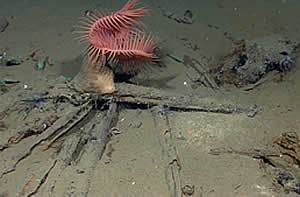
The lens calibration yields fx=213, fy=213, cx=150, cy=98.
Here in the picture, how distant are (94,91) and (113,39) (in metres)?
0.89

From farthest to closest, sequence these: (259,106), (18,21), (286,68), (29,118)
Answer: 1. (18,21)
2. (286,68)
3. (259,106)
4. (29,118)

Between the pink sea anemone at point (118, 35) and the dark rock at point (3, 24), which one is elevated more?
the dark rock at point (3, 24)

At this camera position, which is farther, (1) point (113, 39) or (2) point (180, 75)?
(2) point (180, 75)

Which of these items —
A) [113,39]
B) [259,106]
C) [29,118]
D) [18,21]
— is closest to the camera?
[113,39]

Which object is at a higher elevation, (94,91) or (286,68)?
(286,68)

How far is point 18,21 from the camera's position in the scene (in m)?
4.93

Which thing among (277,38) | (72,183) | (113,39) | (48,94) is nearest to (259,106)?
(277,38)

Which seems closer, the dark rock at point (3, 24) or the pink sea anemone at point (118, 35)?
the pink sea anemone at point (118, 35)

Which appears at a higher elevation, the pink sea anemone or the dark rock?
the dark rock

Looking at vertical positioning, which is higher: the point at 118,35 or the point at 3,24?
the point at 3,24

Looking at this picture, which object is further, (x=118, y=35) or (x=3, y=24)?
(x=3, y=24)

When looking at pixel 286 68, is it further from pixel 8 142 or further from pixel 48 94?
pixel 8 142

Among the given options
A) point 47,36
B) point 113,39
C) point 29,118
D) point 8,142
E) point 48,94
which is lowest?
point 8,142

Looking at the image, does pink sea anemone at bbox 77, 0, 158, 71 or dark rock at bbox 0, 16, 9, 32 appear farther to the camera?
dark rock at bbox 0, 16, 9, 32
